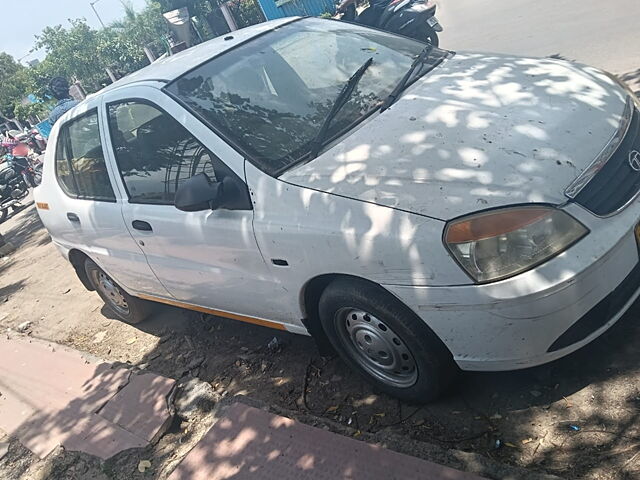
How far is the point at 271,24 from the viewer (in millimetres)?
4066

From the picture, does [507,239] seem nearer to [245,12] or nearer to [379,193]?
[379,193]

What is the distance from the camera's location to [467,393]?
2908 mm

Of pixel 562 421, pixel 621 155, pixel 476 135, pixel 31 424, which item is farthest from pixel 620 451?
pixel 31 424

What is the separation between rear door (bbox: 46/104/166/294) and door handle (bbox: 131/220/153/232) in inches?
7.3

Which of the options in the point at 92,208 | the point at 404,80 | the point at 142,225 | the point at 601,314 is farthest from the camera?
the point at 92,208

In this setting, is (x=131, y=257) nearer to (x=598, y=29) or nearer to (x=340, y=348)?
(x=340, y=348)

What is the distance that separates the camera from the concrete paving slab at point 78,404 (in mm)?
3643

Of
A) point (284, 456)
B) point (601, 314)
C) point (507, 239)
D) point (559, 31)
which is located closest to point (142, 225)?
point (284, 456)

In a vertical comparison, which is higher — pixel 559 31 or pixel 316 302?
pixel 316 302

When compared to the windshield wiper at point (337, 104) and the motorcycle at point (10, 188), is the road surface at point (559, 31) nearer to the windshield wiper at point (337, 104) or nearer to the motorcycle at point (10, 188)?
the windshield wiper at point (337, 104)

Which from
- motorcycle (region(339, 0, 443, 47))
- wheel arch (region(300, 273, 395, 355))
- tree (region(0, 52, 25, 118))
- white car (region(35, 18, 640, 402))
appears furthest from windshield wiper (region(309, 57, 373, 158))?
tree (region(0, 52, 25, 118))

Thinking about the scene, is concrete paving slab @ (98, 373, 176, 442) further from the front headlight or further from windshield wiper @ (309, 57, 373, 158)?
the front headlight

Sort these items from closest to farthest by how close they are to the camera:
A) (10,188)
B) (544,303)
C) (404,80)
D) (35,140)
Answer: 1. (544,303)
2. (404,80)
3. (10,188)
4. (35,140)

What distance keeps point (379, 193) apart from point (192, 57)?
194 centimetres
